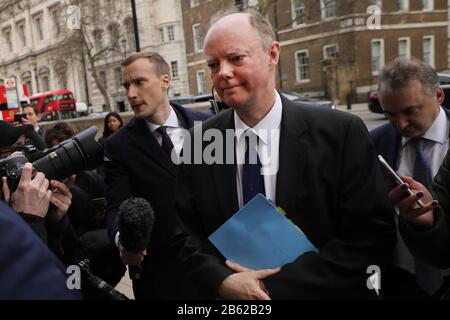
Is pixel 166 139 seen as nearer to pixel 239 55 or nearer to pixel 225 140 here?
pixel 225 140

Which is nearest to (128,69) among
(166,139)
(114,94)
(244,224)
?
(166,139)

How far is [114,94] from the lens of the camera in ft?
117

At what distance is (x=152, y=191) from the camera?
7.40 feet

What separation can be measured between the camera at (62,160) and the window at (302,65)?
2761 centimetres

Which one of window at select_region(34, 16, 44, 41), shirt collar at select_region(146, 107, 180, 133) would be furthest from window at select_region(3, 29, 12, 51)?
shirt collar at select_region(146, 107, 180, 133)

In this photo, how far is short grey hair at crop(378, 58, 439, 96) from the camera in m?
1.93

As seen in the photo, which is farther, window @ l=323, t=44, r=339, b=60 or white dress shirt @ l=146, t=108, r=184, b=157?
window @ l=323, t=44, r=339, b=60

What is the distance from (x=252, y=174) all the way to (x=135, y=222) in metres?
0.56

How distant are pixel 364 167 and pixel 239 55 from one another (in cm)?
57

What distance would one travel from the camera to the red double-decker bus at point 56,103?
3491 cm

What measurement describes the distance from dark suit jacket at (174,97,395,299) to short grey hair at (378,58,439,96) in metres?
0.58

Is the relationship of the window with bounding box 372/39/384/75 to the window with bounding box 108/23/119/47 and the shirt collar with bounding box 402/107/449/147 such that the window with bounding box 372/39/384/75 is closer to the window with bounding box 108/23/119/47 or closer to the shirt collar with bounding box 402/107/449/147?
the window with bounding box 108/23/119/47

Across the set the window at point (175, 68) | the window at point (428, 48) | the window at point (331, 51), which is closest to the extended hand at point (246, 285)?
the window at point (331, 51)

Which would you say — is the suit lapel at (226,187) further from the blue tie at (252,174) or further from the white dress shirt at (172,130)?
the white dress shirt at (172,130)
